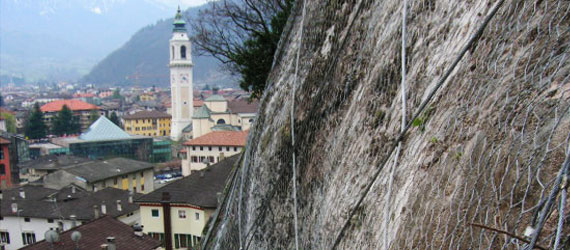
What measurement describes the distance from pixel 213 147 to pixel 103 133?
881 inches

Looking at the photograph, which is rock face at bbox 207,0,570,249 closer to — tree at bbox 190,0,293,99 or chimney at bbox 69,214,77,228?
tree at bbox 190,0,293,99

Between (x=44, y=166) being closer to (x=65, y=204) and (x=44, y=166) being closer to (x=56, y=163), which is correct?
(x=56, y=163)

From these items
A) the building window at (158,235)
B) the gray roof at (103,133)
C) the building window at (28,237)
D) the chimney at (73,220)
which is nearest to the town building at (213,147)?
the gray roof at (103,133)

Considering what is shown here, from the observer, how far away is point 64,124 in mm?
93188

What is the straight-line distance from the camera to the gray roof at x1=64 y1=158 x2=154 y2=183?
38.2 metres

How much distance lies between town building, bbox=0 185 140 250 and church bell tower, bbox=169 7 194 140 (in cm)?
5868

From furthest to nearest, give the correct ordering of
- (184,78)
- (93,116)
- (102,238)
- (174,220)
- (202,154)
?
(93,116) → (184,78) → (202,154) → (174,220) → (102,238)

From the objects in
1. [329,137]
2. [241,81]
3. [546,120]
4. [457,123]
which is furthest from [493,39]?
[241,81]

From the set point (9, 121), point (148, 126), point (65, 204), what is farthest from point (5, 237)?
point (9, 121)

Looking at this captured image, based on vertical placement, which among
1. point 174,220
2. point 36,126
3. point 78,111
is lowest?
point 174,220

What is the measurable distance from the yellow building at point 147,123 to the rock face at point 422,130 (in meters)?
99.6

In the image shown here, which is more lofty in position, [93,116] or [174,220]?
[93,116]

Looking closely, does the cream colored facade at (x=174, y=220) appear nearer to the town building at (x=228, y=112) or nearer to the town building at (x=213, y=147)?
the town building at (x=213, y=147)

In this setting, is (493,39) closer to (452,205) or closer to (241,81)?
(452,205)
